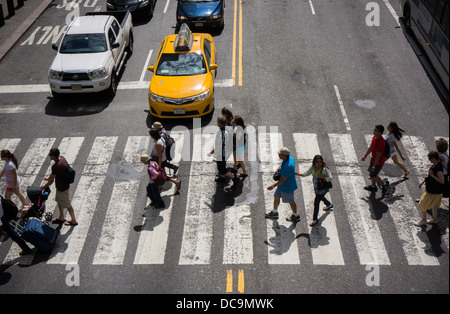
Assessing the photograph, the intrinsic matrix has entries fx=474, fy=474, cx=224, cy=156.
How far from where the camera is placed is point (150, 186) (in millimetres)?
10070

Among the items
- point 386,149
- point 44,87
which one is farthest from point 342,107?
point 44,87

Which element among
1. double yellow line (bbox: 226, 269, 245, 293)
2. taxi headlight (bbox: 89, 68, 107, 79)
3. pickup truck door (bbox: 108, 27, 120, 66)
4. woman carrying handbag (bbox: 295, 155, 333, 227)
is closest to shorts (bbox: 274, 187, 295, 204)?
woman carrying handbag (bbox: 295, 155, 333, 227)

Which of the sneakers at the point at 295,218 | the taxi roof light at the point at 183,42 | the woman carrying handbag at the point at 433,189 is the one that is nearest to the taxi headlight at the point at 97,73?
the taxi roof light at the point at 183,42

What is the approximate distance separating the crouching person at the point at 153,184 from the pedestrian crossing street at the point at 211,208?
7.1 inches

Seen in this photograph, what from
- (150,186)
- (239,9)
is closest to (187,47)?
(150,186)

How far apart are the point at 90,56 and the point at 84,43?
795 mm

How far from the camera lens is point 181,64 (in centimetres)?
1419

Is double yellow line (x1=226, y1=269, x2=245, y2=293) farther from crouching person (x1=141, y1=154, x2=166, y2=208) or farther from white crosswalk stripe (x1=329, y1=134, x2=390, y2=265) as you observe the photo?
crouching person (x1=141, y1=154, x2=166, y2=208)

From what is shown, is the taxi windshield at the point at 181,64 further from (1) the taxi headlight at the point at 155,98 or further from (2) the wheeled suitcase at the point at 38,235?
(2) the wheeled suitcase at the point at 38,235

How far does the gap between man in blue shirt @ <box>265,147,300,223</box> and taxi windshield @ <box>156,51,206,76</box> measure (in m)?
5.57

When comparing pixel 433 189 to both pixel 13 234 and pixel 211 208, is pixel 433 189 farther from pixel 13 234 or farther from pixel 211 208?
pixel 13 234

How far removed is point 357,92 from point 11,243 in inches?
413

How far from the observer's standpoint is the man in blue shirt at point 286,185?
363 inches

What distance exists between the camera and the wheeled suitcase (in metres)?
9.13
